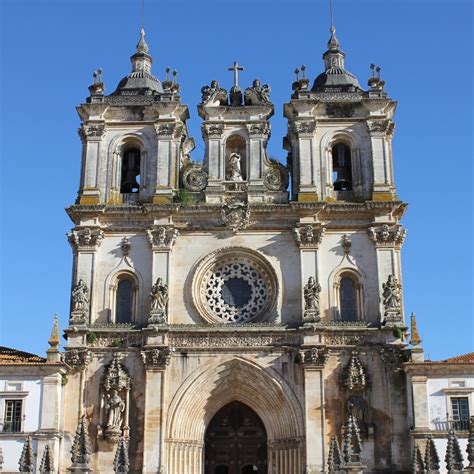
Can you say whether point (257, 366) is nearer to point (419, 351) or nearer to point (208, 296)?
point (208, 296)

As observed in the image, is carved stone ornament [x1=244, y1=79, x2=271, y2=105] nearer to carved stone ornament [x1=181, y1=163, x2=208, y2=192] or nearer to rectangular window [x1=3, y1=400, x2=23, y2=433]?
carved stone ornament [x1=181, y1=163, x2=208, y2=192]

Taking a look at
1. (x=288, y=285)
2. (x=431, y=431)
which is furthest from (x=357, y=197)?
(x=431, y=431)

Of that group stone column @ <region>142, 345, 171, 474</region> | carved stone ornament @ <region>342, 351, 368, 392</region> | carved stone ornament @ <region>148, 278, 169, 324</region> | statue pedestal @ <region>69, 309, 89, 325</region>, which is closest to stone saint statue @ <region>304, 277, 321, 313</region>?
carved stone ornament @ <region>342, 351, 368, 392</region>

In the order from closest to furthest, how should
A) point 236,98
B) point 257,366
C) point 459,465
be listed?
point 459,465
point 257,366
point 236,98

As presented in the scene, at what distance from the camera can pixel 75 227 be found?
3825 centimetres

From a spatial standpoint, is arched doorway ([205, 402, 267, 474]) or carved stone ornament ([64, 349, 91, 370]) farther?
arched doorway ([205, 402, 267, 474])

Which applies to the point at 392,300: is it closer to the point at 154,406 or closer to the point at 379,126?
Answer: the point at 379,126

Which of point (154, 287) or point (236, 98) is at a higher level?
point (236, 98)

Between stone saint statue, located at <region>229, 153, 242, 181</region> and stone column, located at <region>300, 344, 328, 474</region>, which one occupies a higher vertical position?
stone saint statue, located at <region>229, 153, 242, 181</region>

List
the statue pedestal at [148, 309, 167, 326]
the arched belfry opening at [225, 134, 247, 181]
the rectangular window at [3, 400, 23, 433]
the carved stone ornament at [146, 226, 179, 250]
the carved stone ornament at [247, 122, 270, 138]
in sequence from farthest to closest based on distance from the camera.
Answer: the carved stone ornament at [247, 122, 270, 138] < the arched belfry opening at [225, 134, 247, 181] < the carved stone ornament at [146, 226, 179, 250] < the statue pedestal at [148, 309, 167, 326] < the rectangular window at [3, 400, 23, 433]

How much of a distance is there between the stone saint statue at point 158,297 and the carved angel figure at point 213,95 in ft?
31.0

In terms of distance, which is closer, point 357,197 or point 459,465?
point 459,465

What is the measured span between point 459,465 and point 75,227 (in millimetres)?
19736

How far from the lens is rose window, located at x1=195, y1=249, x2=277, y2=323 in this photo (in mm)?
37312
